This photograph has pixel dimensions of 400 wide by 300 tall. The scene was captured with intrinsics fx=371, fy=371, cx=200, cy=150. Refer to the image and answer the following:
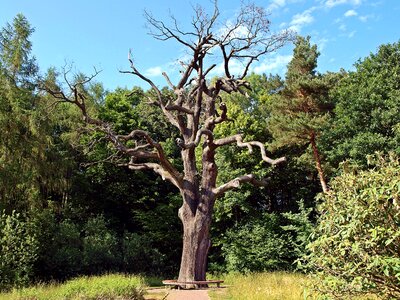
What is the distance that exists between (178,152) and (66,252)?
37.7 ft

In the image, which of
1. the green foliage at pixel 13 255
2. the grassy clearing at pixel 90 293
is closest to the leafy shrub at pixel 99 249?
the green foliage at pixel 13 255

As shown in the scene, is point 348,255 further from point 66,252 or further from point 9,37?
point 9,37

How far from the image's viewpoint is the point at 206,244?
525 inches

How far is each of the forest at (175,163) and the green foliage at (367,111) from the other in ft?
0.24

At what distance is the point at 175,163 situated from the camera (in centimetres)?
2573

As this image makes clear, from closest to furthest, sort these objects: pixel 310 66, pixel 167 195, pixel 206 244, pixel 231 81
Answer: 1. pixel 206 244
2. pixel 231 81
3. pixel 310 66
4. pixel 167 195

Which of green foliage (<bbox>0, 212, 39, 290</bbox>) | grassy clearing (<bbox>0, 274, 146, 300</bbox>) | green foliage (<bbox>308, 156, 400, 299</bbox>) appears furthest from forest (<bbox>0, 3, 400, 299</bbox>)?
green foliage (<bbox>308, 156, 400, 299</bbox>)

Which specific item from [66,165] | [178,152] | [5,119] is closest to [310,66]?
[178,152]

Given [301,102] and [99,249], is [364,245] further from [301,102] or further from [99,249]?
[301,102]

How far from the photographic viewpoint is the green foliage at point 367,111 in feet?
61.5

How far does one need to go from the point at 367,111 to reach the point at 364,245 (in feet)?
58.2

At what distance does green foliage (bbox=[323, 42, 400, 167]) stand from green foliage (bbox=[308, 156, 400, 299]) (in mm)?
14892

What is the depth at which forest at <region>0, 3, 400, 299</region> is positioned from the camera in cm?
1412

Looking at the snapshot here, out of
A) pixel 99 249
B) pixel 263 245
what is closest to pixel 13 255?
pixel 99 249
